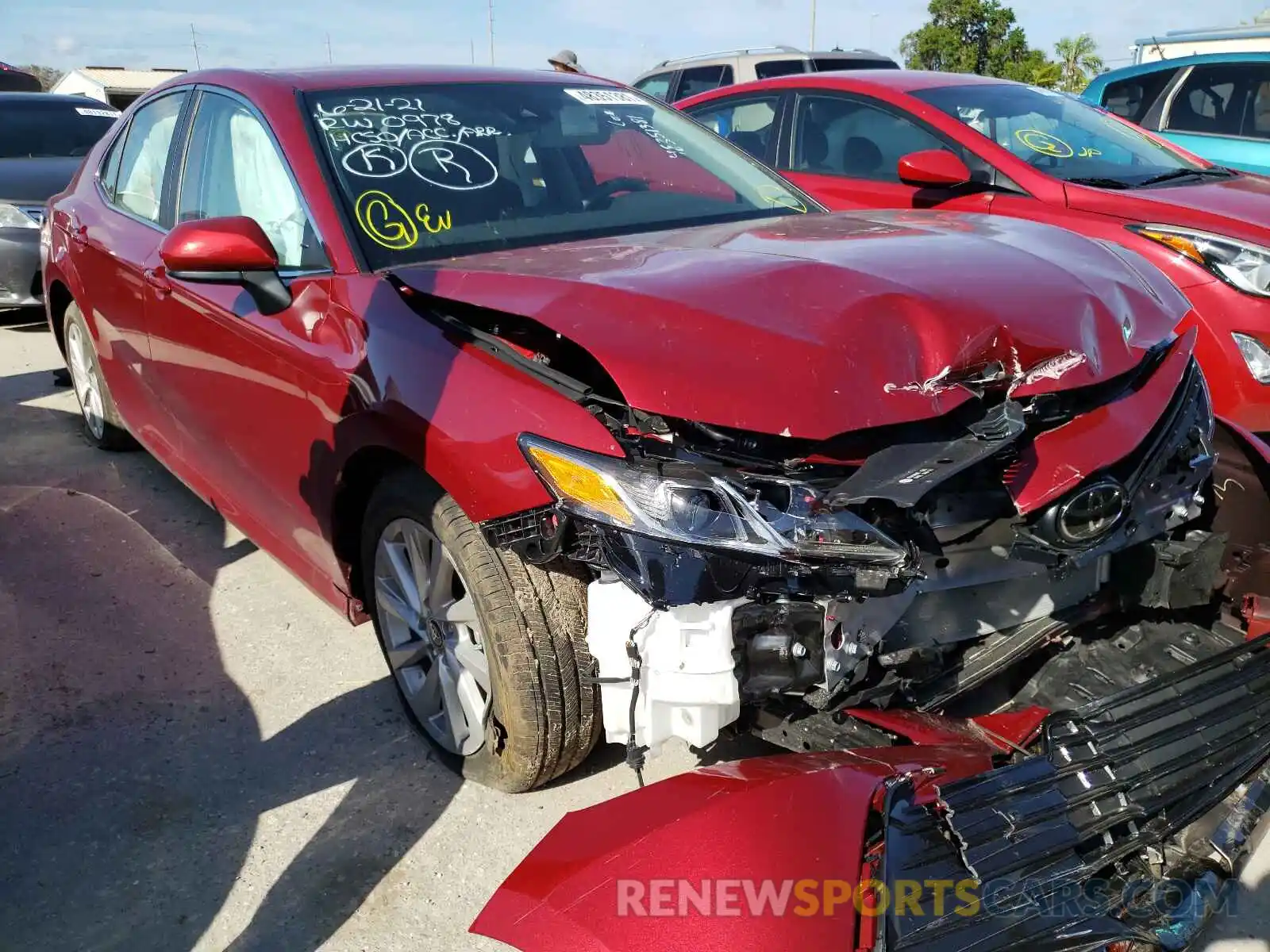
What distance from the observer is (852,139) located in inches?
218

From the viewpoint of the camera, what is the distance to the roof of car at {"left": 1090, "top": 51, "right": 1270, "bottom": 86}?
23.3ft

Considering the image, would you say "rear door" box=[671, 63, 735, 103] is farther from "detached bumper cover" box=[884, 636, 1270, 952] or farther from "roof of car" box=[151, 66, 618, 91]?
"detached bumper cover" box=[884, 636, 1270, 952]

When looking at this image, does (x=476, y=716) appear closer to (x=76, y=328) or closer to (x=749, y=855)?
(x=749, y=855)

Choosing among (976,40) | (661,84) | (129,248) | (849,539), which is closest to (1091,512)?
(849,539)

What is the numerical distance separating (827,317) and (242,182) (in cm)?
194

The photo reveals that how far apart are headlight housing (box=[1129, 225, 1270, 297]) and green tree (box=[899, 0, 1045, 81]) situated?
1307 inches

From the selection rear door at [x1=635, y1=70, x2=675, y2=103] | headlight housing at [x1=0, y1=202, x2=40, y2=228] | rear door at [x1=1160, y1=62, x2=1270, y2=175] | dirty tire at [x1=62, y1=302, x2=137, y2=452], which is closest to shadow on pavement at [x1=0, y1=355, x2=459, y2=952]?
dirty tire at [x1=62, y1=302, x2=137, y2=452]

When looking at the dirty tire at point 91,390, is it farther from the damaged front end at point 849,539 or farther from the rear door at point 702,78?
the rear door at point 702,78

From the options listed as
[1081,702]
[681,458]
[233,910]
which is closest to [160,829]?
[233,910]

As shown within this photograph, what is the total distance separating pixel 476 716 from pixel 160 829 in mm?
801

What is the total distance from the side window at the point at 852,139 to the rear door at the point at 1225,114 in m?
2.78

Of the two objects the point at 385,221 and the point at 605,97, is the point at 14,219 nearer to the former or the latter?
the point at 605,97

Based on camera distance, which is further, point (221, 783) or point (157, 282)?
point (157, 282)

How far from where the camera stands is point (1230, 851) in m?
1.88
